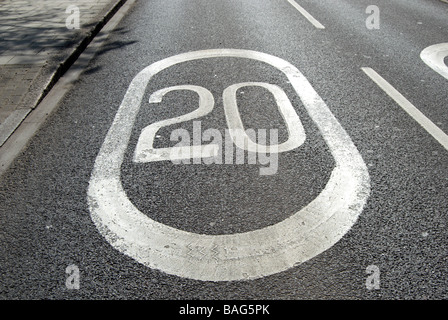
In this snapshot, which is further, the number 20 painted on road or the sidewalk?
the sidewalk

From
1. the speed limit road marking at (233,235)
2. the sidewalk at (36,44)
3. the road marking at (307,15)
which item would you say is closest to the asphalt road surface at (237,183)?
the speed limit road marking at (233,235)

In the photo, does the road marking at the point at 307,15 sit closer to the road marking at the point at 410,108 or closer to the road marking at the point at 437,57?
the road marking at the point at 437,57

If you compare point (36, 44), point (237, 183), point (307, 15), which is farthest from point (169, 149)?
point (307, 15)

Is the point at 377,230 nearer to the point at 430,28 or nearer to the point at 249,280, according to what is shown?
the point at 249,280

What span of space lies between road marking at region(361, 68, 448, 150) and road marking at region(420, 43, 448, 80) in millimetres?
950

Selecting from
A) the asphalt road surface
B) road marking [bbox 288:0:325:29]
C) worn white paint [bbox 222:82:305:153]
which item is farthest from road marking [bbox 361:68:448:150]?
road marking [bbox 288:0:325:29]

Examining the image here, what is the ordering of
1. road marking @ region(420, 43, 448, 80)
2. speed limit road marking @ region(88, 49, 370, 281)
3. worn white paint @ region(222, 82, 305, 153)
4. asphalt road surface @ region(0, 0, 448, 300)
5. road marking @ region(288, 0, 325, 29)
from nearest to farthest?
asphalt road surface @ region(0, 0, 448, 300)
speed limit road marking @ region(88, 49, 370, 281)
worn white paint @ region(222, 82, 305, 153)
road marking @ region(420, 43, 448, 80)
road marking @ region(288, 0, 325, 29)

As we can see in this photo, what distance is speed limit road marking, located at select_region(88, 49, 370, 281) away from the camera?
2904 mm

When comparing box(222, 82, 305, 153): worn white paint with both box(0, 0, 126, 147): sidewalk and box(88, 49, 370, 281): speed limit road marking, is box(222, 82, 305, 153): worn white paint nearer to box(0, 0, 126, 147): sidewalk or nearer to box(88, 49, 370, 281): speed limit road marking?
box(88, 49, 370, 281): speed limit road marking

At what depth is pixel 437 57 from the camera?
6898 millimetres

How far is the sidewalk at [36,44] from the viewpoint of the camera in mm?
5445

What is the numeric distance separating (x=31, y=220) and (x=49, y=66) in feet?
11.9
